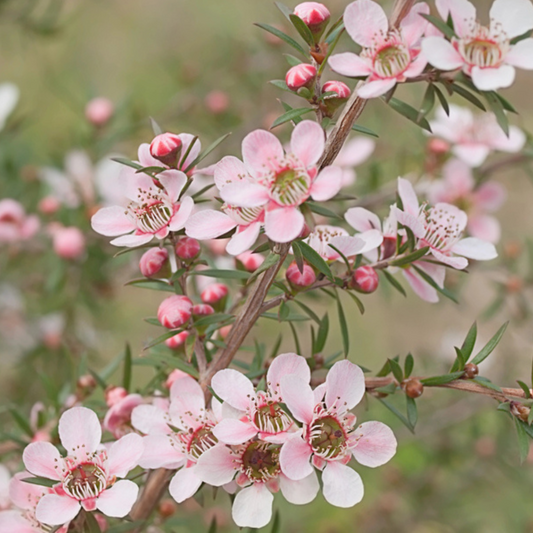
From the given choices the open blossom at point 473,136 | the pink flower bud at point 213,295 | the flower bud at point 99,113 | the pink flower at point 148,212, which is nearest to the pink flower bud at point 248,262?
the pink flower bud at point 213,295

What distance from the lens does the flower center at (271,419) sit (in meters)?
0.57

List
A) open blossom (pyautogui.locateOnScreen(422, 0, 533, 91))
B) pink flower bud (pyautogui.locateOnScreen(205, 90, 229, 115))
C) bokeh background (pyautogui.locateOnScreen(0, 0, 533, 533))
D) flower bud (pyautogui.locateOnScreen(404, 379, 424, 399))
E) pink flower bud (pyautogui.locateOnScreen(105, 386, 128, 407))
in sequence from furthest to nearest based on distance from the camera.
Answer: pink flower bud (pyautogui.locateOnScreen(205, 90, 229, 115)) < bokeh background (pyautogui.locateOnScreen(0, 0, 533, 533)) < pink flower bud (pyautogui.locateOnScreen(105, 386, 128, 407)) < flower bud (pyautogui.locateOnScreen(404, 379, 424, 399)) < open blossom (pyautogui.locateOnScreen(422, 0, 533, 91))

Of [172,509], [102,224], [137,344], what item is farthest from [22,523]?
[137,344]

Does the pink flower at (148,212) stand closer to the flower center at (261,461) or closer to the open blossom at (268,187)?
the open blossom at (268,187)

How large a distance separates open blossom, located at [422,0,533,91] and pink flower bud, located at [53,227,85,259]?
87cm

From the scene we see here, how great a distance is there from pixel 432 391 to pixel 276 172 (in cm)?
128

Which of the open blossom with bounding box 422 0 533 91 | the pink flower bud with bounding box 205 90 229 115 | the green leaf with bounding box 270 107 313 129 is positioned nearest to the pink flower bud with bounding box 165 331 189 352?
the green leaf with bounding box 270 107 313 129

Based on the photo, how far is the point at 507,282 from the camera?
134cm

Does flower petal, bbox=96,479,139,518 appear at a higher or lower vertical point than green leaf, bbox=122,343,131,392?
higher

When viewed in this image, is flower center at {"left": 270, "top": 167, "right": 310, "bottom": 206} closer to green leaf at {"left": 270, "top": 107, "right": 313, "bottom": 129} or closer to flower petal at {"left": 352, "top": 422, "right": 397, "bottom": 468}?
green leaf at {"left": 270, "top": 107, "right": 313, "bottom": 129}

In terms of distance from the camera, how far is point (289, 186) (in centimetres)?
55

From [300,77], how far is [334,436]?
1.05 feet

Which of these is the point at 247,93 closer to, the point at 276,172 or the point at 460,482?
the point at 460,482

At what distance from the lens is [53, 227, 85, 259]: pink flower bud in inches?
48.9
